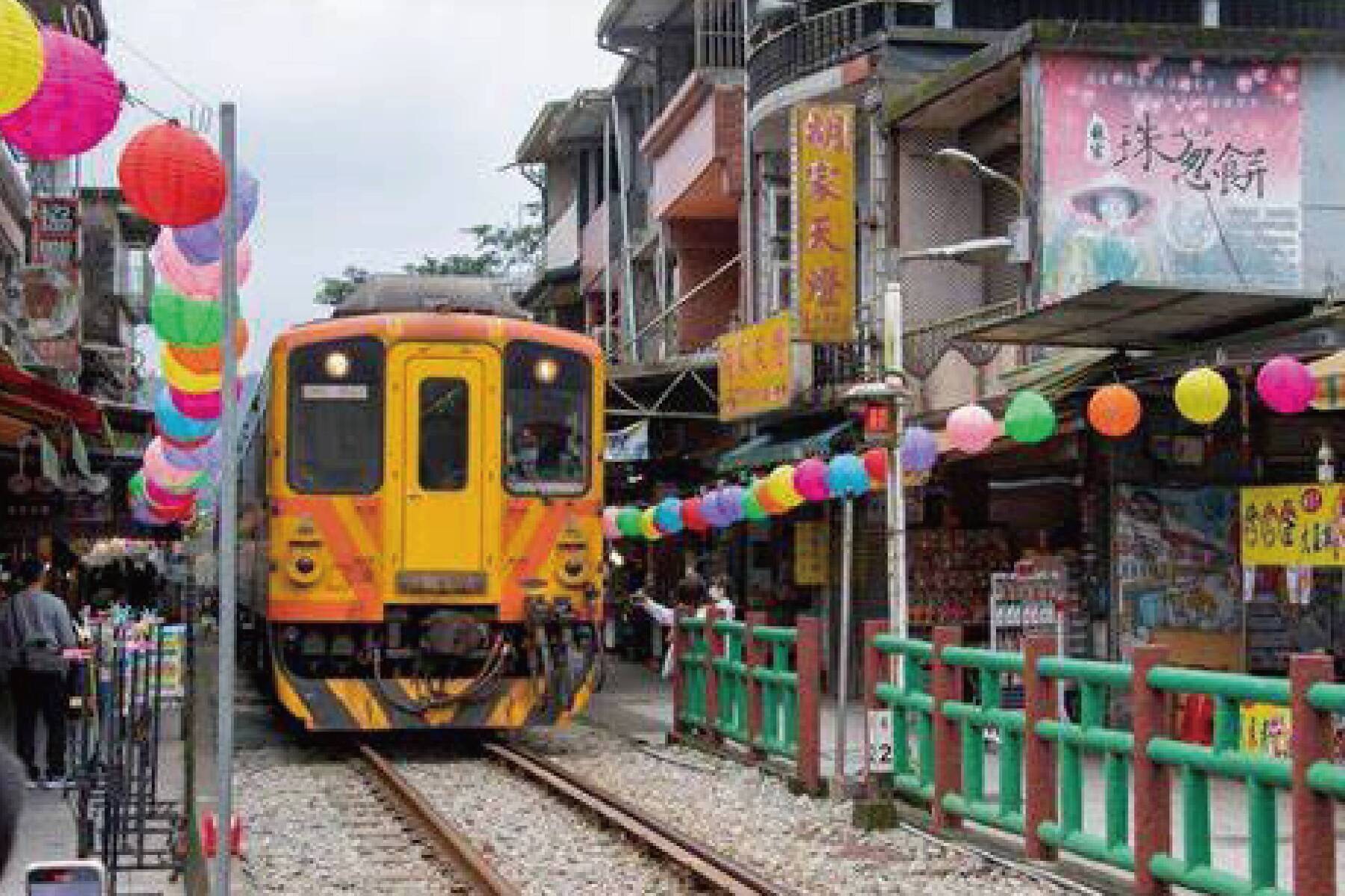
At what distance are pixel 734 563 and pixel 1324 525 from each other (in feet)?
50.9

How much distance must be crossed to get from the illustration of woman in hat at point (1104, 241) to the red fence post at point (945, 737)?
294 inches

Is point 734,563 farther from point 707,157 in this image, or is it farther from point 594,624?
point 594,624

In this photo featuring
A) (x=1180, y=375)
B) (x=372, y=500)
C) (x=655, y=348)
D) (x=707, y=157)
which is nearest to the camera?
(x=1180, y=375)

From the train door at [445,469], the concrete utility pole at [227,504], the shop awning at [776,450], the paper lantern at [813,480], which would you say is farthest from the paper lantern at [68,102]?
the shop awning at [776,450]

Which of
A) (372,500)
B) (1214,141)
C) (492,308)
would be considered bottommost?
(372,500)

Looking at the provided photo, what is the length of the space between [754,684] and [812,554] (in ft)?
29.9

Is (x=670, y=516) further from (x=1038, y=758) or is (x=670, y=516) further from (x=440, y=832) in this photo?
(x=1038, y=758)

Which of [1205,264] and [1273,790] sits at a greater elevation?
[1205,264]

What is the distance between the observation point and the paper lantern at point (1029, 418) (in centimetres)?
1354

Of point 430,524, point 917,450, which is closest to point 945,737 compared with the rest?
point 917,450

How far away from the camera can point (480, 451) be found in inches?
618

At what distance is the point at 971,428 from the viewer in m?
14.1

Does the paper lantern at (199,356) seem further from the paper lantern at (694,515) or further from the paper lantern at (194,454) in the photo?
the paper lantern at (694,515)

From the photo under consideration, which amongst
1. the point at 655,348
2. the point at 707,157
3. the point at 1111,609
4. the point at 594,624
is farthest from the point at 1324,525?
the point at 655,348
